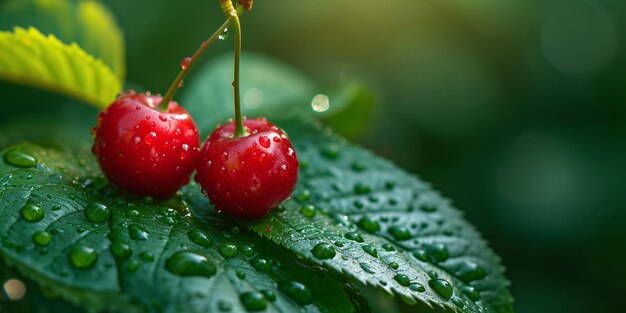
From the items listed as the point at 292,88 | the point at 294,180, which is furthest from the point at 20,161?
the point at 292,88

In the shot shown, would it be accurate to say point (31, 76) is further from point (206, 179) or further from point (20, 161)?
point (206, 179)

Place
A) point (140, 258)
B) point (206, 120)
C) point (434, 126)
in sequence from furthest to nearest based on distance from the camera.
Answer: point (434, 126)
point (206, 120)
point (140, 258)

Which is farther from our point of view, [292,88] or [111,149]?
[292,88]

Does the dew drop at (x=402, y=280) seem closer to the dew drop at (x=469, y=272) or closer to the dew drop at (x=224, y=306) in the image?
the dew drop at (x=469, y=272)

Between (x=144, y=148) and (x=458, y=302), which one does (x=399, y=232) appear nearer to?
(x=458, y=302)

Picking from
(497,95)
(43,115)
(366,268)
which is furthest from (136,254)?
(497,95)

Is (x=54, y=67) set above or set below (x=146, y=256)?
above

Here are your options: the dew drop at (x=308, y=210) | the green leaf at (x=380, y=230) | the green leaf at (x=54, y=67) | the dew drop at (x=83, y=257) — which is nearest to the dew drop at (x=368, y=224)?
the green leaf at (x=380, y=230)
